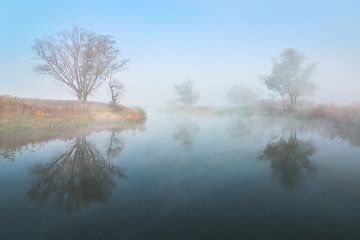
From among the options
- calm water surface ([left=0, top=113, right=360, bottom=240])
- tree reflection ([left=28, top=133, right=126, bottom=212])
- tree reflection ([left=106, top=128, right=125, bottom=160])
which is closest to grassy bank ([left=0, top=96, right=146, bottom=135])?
calm water surface ([left=0, top=113, right=360, bottom=240])

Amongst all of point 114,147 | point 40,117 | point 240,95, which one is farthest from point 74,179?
point 240,95

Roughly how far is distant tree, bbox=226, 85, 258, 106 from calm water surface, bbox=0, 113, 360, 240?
212 ft

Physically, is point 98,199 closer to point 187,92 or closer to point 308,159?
point 308,159

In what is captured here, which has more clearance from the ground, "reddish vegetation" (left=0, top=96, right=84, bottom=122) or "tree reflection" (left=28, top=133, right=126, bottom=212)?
"reddish vegetation" (left=0, top=96, right=84, bottom=122)

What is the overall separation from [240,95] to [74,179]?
261 feet

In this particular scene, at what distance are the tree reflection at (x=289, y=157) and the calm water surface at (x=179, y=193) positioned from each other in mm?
69

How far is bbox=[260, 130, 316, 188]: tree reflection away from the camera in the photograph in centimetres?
1539

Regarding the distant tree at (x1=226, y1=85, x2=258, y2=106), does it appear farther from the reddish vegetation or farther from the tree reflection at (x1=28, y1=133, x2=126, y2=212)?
the tree reflection at (x1=28, y1=133, x2=126, y2=212)

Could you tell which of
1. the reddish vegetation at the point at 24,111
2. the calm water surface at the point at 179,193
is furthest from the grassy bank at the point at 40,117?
the calm water surface at the point at 179,193

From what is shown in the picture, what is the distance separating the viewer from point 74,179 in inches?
580

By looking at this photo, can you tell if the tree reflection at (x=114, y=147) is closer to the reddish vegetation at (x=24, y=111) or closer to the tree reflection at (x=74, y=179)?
the tree reflection at (x=74, y=179)

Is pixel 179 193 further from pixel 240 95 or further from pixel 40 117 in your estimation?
pixel 240 95

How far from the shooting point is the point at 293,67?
5453 cm

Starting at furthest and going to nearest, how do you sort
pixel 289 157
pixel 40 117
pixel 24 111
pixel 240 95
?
pixel 240 95, pixel 24 111, pixel 40 117, pixel 289 157
